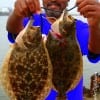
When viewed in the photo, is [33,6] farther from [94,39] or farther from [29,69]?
[94,39]

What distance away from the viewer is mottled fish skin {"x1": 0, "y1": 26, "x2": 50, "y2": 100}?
2.00 m

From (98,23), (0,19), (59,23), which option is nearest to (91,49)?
(98,23)

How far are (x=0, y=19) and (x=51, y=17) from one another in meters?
15.3

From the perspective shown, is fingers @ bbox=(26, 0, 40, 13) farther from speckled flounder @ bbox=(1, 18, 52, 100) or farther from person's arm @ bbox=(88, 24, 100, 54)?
person's arm @ bbox=(88, 24, 100, 54)

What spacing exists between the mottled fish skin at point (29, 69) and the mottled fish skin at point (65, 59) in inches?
3.3

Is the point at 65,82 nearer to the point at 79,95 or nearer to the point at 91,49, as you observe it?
the point at 91,49

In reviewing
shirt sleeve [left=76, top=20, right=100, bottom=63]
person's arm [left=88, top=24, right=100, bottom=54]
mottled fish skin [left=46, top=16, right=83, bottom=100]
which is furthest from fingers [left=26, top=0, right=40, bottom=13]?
shirt sleeve [left=76, top=20, right=100, bottom=63]

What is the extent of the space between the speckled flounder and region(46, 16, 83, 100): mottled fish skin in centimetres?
A: 8

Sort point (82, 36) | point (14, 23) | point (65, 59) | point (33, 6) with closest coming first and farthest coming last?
1. point (33, 6)
2. point (65, 59)
3. point (14, 23)
4. point (82, 36)

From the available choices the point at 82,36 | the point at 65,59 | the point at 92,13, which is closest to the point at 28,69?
the point at 65,59

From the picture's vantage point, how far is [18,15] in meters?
2.11

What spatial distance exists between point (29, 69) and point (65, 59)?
22 centimetres

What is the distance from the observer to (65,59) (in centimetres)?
210

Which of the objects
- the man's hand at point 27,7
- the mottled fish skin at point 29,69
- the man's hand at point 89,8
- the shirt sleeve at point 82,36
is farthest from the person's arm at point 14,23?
the shirt sleeve at point 82,36
